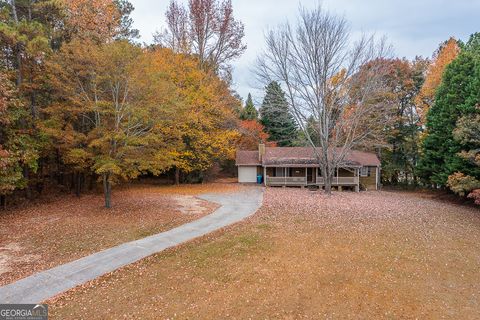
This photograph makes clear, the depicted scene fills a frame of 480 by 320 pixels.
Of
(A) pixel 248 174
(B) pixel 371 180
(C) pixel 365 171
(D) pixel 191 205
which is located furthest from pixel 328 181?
(D) pixel 191 205

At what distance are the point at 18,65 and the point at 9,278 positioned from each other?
1390 centimetres

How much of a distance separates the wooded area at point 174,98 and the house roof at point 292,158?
2.42m

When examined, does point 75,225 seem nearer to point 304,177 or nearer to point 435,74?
point 304,177

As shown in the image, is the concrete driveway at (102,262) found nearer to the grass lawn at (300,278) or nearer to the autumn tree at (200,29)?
the grass lawn at (300,278)

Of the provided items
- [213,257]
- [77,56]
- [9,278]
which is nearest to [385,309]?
[213,257]

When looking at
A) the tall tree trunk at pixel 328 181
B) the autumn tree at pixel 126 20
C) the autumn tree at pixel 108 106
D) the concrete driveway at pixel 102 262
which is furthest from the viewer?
the autumn tree at pixel 126 20

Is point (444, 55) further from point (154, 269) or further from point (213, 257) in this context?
point (154, 269)

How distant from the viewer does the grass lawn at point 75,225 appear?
363 inches

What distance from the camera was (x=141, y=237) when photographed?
1110cm

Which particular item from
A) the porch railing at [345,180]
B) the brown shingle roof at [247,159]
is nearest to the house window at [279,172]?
the brown shingle roof at [247,159]

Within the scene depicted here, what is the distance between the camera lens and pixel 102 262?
28.8ft

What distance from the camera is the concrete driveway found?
700cm

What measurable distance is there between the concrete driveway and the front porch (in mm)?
12419

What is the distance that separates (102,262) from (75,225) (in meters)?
5.11
